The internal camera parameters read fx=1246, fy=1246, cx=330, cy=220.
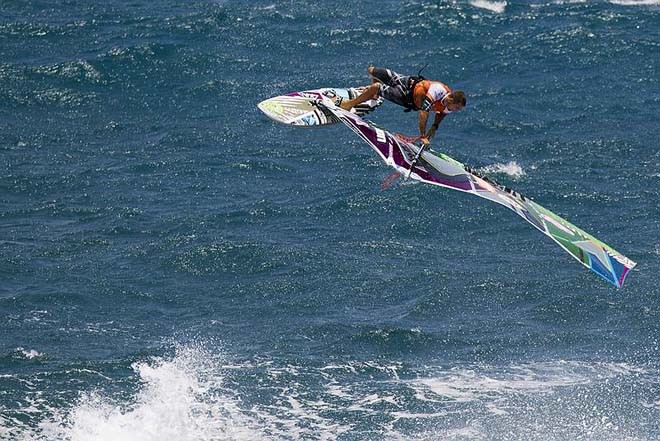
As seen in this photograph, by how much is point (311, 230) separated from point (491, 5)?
2314cm

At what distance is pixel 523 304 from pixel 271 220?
11.0 meters

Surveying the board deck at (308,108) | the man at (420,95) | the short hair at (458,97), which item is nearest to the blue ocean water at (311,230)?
the board deck at (308,108)

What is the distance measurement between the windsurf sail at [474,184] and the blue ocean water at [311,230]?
28.5 ft

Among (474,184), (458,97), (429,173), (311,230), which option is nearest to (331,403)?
(429,173)

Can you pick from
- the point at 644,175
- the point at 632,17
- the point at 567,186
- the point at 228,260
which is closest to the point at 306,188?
the point at 228,260

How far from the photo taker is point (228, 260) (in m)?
47.2

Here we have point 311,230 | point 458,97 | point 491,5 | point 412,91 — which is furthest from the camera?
point 491,5

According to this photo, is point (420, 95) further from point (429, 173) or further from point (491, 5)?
point (491, 5)

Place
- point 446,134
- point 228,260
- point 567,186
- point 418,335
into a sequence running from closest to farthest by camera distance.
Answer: point 418,335 → point 228,260 → point 567,186 → point 446,134

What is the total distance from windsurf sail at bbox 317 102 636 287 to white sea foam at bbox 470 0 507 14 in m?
Result: 34.0

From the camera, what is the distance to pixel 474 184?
33.2 metres

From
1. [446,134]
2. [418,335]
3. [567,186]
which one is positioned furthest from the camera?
[446,134]

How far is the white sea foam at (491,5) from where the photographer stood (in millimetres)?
66500

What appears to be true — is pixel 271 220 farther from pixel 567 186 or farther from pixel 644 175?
pixel 644 175
